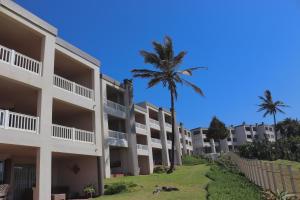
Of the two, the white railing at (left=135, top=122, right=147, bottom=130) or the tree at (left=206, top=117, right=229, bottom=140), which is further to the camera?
the tree at (left=206, top=117, right=229, bottom=140)

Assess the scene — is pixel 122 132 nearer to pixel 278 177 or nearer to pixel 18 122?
pixel 18 122

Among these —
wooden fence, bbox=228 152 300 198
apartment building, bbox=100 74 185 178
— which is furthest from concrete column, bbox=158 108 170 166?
wooden fence, bbox=228 152 300 198

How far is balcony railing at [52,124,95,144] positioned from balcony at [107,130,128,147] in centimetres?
888

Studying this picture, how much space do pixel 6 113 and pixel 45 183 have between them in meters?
4.10

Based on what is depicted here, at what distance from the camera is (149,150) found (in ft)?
136

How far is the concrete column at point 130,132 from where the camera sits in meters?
33.9

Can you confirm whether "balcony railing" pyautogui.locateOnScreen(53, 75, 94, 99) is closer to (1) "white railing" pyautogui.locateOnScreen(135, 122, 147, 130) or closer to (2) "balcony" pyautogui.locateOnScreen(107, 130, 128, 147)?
(2) "balcony" pyautogui.locateOnScreen(107, 130, 128, 147)

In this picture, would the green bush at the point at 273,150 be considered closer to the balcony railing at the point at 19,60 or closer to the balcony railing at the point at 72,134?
the balcony railing at the point at 72,134

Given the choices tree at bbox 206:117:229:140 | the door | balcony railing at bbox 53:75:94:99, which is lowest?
the door

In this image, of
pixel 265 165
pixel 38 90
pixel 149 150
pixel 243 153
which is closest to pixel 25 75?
pixel 38 90

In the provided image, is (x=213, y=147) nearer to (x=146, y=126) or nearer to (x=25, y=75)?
(x=146, y=126)

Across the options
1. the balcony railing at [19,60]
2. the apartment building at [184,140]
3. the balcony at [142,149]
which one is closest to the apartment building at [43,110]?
the balcony railing at [19,60]

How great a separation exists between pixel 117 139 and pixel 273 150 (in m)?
32.1

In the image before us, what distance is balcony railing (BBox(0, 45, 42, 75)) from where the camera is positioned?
52.0 ft
